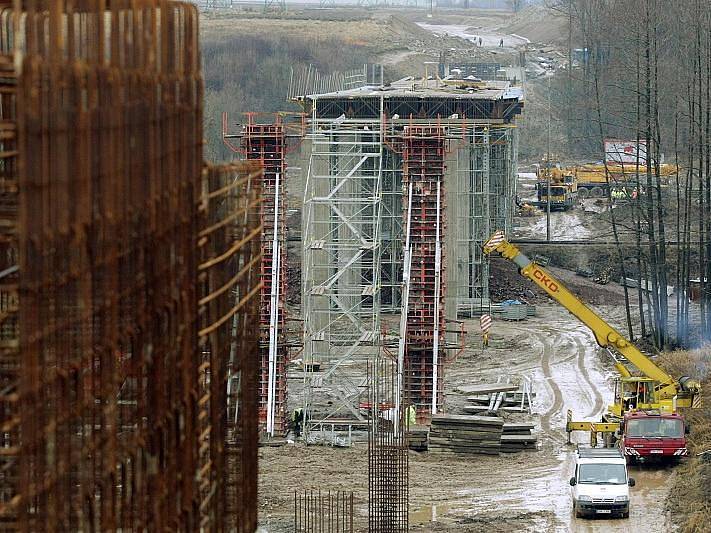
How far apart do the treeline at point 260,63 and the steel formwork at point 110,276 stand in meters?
59.3

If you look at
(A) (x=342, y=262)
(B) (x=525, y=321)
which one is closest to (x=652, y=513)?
(A) (x=342, y=262)

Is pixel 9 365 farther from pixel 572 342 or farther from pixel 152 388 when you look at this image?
pixel 572 342

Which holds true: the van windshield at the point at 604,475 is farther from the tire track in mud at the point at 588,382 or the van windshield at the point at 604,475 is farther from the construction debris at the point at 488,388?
the construction debris at the point at 488,388

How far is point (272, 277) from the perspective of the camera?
33469 millimetres

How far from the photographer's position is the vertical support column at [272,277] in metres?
32.5

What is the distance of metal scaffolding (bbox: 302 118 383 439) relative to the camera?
3288 centimetres

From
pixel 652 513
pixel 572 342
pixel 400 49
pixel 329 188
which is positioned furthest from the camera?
pixel 400 49

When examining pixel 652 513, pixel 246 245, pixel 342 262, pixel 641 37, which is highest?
pixel 641 37

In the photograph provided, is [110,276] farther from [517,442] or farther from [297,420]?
[297,420]

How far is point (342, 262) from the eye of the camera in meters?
38.2

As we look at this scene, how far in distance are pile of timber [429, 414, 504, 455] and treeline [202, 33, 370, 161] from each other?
1767 inches

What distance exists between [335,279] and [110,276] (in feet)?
69.4

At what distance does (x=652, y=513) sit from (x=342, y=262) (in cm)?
1409

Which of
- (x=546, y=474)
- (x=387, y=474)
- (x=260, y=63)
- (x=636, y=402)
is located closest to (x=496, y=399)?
(x=636, y=402)
